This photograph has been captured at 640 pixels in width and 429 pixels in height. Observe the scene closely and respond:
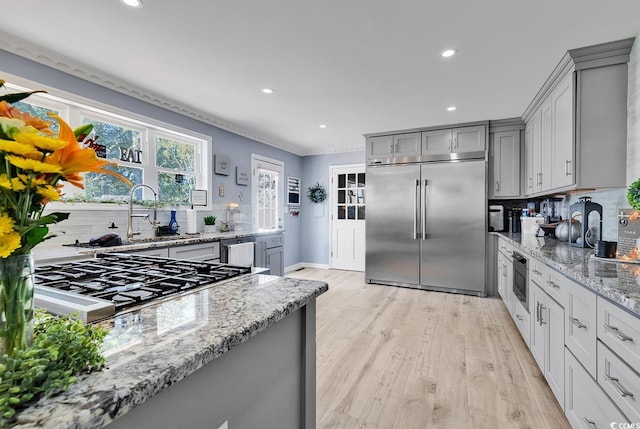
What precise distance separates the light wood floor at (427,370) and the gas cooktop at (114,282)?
1.18 meters

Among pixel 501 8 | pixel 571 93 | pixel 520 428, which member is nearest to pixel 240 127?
pixel 501 8

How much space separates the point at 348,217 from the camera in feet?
19.3

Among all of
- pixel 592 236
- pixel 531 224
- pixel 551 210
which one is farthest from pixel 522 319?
pixel 551 210

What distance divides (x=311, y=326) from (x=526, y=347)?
248 cm

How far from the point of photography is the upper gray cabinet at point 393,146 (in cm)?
452

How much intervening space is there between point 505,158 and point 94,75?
4760 mm

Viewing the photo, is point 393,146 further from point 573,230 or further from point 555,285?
point 555,285

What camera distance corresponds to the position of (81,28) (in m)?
2.08

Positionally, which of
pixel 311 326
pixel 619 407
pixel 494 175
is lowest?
pixel 619 407

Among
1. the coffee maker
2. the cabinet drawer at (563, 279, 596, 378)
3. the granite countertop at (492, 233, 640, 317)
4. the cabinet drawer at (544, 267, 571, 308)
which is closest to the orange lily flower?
the granite countertop at (492, 233, 640, 317)

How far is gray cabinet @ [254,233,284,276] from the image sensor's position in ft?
13.2

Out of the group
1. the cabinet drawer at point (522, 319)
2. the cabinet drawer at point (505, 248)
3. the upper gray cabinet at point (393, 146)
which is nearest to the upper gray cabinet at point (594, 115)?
the cabinet drawer at point (505, 248)

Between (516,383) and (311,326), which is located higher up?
(311,326)

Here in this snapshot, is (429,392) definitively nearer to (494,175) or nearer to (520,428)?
(520,428)
